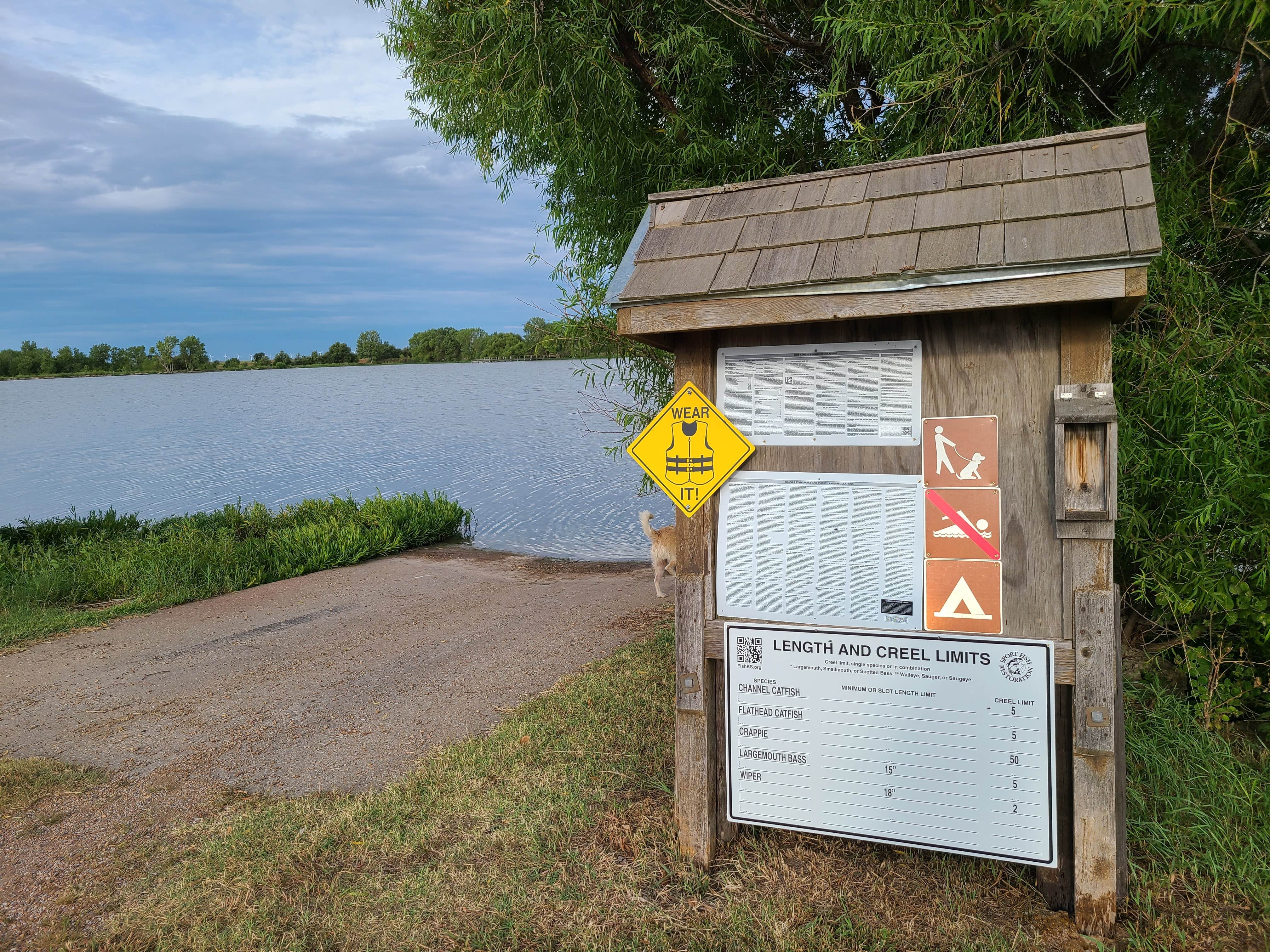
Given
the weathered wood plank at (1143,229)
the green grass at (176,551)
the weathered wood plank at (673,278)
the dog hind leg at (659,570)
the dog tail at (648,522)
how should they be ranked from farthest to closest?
the green grass at (176,551) < the dog hind leg at (659,570) < the dog tail at (648,522) < the weathered wood plank at (673,278) < the weathered wood plank at (1143,229)

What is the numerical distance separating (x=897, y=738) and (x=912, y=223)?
1.93 m

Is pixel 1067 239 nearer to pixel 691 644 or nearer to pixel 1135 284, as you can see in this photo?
pixel 1135 284

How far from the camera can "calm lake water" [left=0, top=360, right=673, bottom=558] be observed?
16.6m

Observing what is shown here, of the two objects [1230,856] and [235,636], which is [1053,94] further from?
[235,636]

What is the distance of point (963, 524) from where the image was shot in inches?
114

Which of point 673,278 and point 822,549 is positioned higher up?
point 673,278

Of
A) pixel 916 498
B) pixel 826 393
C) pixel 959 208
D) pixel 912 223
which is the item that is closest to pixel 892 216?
pixel 912 223

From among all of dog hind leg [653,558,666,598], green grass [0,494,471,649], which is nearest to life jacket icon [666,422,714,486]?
dog hind leg [653,558,666,598]

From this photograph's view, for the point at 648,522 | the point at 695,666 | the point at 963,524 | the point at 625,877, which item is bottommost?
the point at 625,877

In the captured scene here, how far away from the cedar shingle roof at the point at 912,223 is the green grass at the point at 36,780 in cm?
437

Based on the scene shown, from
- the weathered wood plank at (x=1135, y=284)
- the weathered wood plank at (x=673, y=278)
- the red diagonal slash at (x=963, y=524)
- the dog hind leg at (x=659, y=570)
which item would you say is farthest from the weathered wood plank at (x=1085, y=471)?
the dog hind leg at (x=659, y=570)

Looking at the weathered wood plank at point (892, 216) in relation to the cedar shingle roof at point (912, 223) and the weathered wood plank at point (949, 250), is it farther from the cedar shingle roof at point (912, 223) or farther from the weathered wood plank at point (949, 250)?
the weathered wood plank at point (949, 250)

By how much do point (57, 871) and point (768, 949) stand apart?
10.9ft

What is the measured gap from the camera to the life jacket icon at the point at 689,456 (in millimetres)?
3238
